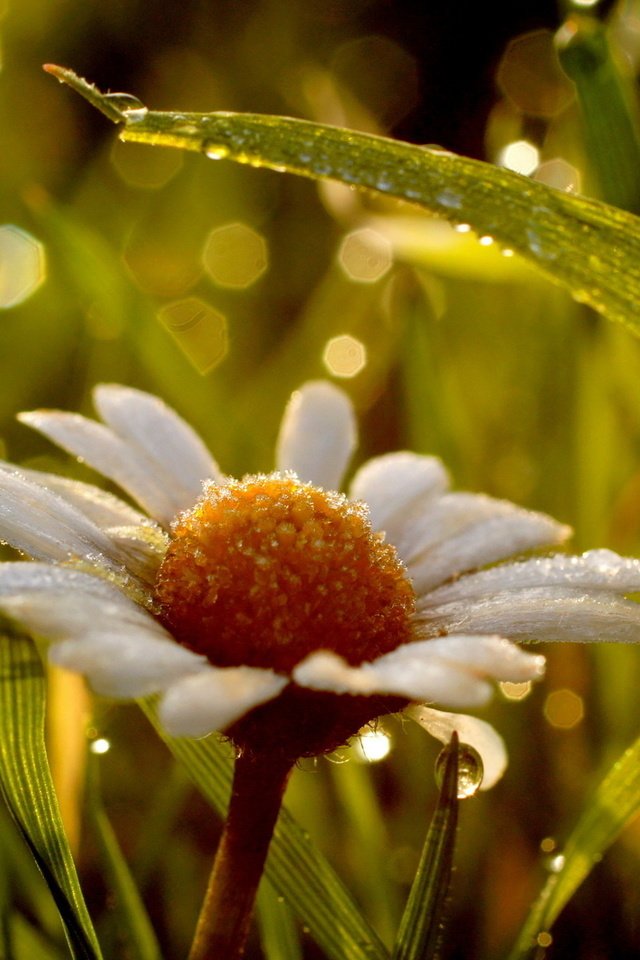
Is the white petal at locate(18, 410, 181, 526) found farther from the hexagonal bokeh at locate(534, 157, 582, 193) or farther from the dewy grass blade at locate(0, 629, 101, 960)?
the hexagonal bokeh at locate(534, 157, 582, 193)

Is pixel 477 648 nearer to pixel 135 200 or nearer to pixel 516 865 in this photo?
pixel 516 865

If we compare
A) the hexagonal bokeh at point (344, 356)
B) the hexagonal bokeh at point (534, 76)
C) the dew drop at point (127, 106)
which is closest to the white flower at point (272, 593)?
the dew drop at point (127, 106)

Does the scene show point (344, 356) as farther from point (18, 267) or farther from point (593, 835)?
point (593, 835)

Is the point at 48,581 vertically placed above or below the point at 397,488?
below

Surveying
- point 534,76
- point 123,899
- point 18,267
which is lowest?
point 123,899

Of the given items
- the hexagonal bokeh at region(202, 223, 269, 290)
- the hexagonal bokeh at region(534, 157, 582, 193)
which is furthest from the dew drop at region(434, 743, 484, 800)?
the hexagonal bokeh at region(202, 223, 269, 290)

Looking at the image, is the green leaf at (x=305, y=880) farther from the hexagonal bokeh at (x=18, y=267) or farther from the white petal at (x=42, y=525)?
the hexagonal bokeh at (x=18, y=267)

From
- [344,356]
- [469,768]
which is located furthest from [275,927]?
[344,356]
